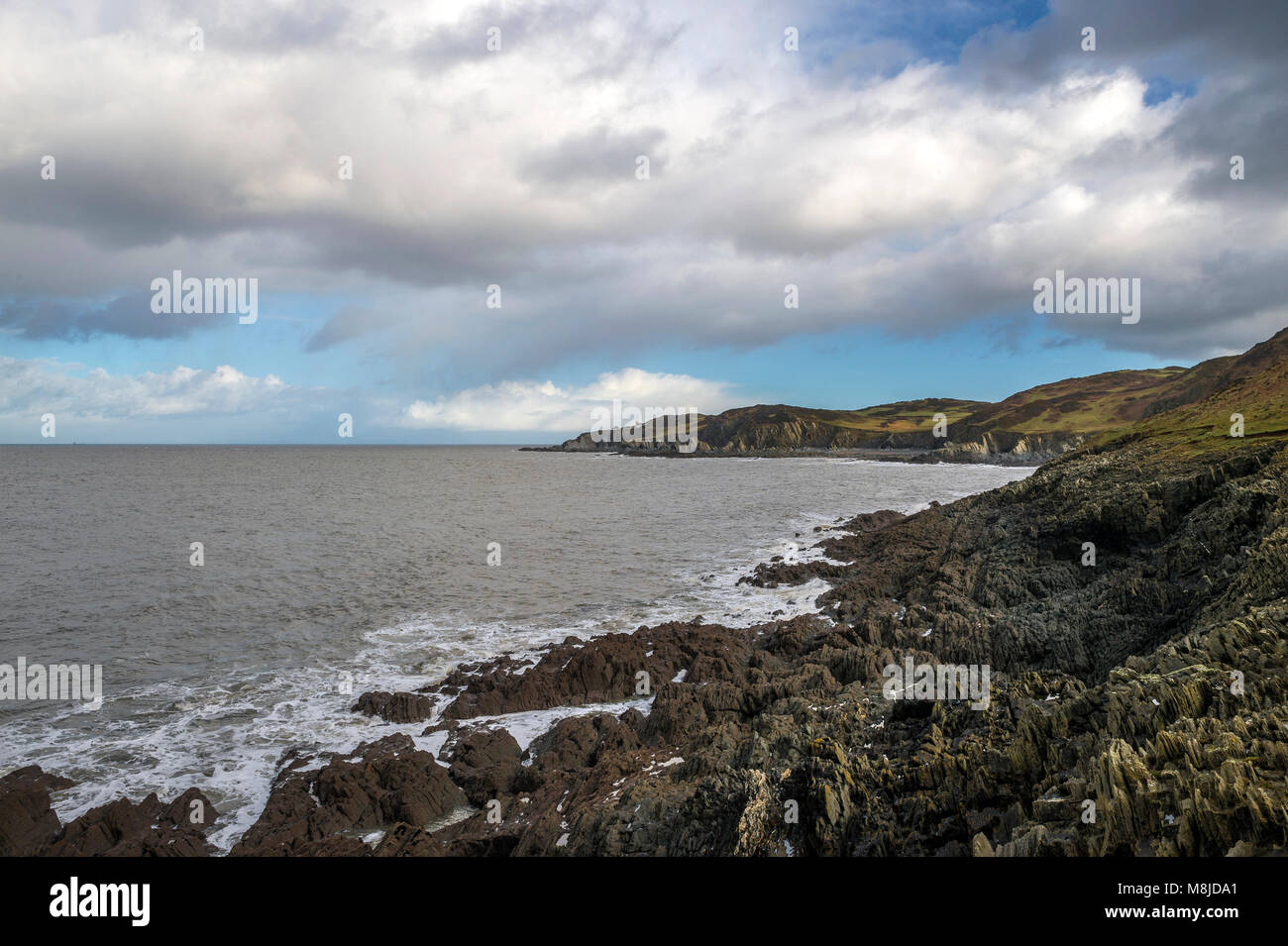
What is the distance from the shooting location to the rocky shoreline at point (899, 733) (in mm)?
7850

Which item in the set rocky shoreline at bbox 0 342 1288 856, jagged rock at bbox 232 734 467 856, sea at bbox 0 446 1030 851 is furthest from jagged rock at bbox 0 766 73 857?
jagged rock at bbox 232 734 467 856

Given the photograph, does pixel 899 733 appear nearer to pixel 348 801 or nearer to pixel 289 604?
pixel 348 801

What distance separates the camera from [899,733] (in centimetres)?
1186

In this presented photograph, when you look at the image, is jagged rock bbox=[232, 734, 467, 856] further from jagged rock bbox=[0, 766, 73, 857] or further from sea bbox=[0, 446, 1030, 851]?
jagged rock bbox=[0, 766, 73, 857]

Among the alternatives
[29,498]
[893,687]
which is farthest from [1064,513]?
[29,498]

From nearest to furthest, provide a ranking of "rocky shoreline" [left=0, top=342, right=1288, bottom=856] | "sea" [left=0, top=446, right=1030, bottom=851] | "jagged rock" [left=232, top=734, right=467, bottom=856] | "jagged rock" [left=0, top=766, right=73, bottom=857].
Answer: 1. "rocky shoreline" [left=0, top=342, right=1288, bottom=856]
2. "jagged rock" [left=232, top=734, right=467, bottom=856]
3. "jagged rock" [left=0, top=766, right=73, bottom=857]
4. "sea" [left=0, top=446, right=1030, bottom=851]

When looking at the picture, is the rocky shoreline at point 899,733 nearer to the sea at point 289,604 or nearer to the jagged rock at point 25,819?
the jagged rock at point 25,819

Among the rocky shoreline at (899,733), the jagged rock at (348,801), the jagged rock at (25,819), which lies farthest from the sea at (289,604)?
the rocky shoreline at (899,733)

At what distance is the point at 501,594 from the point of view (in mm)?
34344

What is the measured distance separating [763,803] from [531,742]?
30.6 feet

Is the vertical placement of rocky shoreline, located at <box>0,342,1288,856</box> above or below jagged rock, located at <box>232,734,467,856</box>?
above

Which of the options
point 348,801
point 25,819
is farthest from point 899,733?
point 25,819

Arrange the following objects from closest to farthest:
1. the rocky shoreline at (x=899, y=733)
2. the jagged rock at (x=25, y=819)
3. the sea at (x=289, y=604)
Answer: the rocky shoreline at (x=899, y=733) → the jagged rock at (x=25, y=819) → the sea at (x=289, y=604)

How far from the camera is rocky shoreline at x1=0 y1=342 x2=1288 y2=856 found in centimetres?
785
